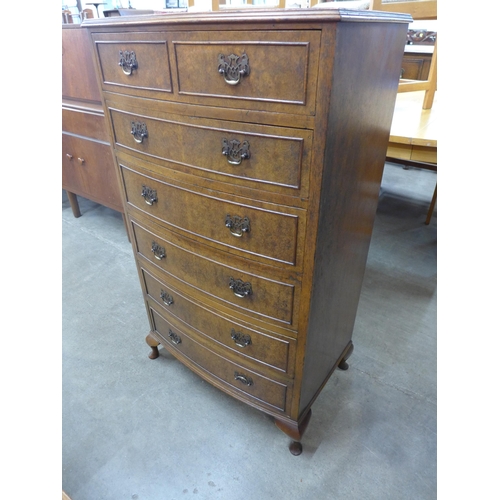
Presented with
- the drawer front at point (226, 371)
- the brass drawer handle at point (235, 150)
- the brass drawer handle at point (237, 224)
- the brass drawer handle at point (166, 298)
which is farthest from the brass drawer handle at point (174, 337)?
the brass drawer handle at point (235, 150)

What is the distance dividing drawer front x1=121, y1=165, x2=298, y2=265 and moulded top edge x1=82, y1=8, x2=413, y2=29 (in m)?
0.38

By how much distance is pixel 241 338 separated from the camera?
1.11 metres

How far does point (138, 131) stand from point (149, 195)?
0.19 metres

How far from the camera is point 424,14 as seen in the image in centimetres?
154

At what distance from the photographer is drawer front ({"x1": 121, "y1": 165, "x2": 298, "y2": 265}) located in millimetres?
856

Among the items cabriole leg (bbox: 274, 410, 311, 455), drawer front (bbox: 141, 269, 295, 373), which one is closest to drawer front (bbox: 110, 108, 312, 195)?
drawer front (bbox: 141, 269, 295, 373)

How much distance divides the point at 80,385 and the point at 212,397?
0.56 m

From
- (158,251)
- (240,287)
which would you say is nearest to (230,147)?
(240,287)

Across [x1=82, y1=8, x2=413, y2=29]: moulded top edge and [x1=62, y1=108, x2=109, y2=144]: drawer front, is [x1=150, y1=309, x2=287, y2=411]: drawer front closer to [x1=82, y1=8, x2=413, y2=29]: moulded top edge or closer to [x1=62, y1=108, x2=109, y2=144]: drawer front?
[x1=82, y1=8, x2=413, y2=29]: moulded top edge

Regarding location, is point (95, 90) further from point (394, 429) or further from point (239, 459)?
point (394, 429)

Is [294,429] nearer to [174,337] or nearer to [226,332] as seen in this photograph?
[226,332]

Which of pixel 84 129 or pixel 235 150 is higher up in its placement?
pixel 235 150

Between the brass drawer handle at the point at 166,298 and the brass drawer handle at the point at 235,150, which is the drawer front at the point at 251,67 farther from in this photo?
the brass drawer handle at the point at 166,298

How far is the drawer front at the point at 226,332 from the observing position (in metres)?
1.05
